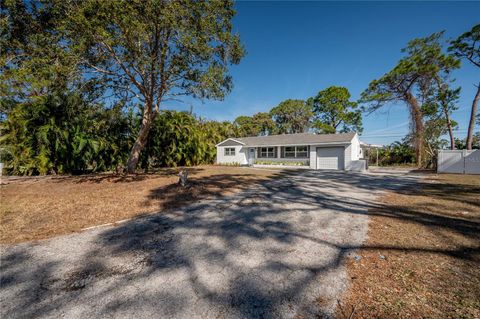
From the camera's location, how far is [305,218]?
175 inches

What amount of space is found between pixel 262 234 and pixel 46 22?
11.1m

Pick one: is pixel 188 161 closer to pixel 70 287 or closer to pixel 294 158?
pixel 294 158

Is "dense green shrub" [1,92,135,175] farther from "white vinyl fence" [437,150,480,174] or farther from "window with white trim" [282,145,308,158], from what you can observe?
"white vinyl fence" [437,150,480,174]

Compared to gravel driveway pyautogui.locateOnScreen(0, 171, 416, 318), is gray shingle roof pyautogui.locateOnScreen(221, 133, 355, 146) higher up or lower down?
higher up

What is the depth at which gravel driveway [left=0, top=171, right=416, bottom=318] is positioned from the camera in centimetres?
195

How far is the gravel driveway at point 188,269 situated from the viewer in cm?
195

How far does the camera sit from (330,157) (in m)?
→ 18.0

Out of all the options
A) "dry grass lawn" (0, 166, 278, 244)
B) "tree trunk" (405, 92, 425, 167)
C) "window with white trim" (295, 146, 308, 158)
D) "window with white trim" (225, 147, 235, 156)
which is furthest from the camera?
"window with white trim" (225, 147, 235, 156)

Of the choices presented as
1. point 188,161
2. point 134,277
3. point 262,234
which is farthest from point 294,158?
point 134,277

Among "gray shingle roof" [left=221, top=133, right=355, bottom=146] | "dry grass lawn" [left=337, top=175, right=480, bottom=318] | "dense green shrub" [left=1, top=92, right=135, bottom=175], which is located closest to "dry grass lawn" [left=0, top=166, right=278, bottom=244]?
"dense green shrub" [left=1, top=92, right=135, bottom=175]

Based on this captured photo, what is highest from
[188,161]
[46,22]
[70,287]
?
[46,22]

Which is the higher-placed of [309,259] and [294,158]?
[294,158]

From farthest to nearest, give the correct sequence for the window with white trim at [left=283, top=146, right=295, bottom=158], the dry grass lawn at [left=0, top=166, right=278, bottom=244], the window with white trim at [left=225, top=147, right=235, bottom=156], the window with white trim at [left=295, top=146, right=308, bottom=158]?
the window with white trim at [left=225, top=147, right=235, bottom=156] → the window with white trim at [left=283, top=146, right=295, bottom=158] → the window with white trim at [left=295, top=146, right=308, bottom=158] → the dry grass lawn at [left=0, top=166, right=278, bottom=244]

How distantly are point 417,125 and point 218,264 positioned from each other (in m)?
23.6
